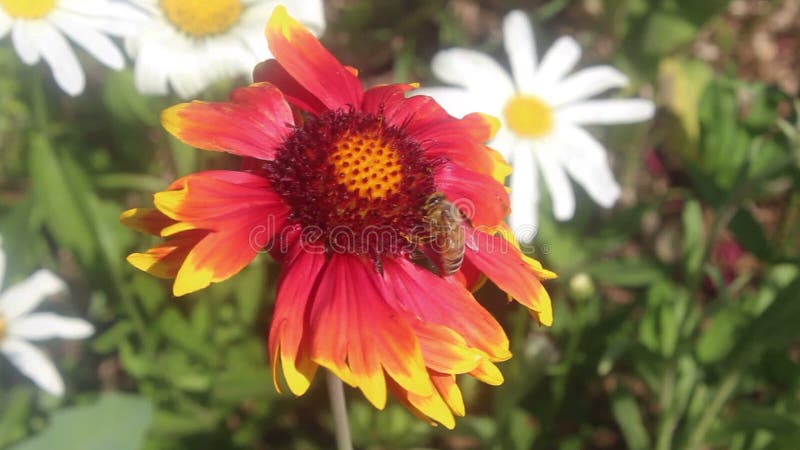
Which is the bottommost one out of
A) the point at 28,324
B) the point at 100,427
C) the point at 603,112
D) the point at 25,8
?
the point at 100,427

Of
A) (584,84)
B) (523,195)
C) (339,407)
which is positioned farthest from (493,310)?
(339,407)

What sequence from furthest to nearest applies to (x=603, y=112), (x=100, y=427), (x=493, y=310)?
(x=493, y=310)
(x=603, y=112)
(x=100, y=427)

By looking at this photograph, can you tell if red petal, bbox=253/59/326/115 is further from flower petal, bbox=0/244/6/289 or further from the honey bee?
flower petal, bbox=0/244/6/289

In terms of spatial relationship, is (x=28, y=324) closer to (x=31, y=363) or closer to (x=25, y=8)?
(x=31, y=363)

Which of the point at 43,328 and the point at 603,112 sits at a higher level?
the point at 603,112

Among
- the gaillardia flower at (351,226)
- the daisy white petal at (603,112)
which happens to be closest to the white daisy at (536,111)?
the daisy white petal at (603,112)

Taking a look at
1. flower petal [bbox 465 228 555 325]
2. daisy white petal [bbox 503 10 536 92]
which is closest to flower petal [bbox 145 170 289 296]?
flower petal [bbox 465 228 555 325]
